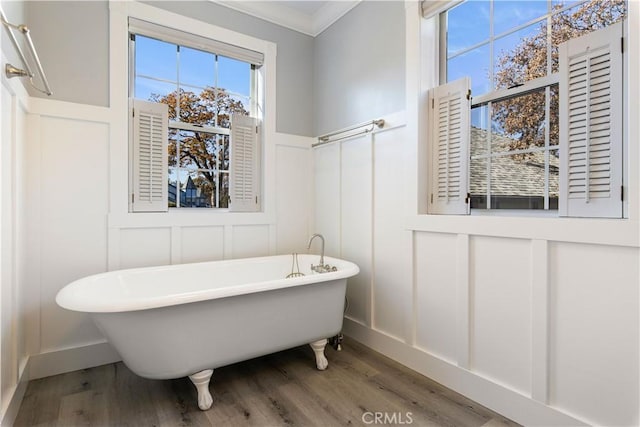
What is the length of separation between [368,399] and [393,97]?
1.92 m

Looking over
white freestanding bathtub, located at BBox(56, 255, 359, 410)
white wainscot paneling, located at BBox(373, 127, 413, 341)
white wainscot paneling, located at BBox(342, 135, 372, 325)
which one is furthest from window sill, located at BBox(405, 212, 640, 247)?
white freestanding bathtub, located at BBox(56, 255, 359, 410)

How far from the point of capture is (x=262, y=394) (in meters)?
1.93

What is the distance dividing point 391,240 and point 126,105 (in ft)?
6.79

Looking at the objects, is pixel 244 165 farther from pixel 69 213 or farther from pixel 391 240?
pixel 391 240

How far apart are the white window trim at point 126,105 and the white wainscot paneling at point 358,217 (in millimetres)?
669

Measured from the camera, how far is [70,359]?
221cm

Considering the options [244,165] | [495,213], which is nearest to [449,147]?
[495,213]

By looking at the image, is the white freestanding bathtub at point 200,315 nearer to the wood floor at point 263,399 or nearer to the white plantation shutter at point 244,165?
the wood floor at point 263,399

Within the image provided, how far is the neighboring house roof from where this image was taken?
1.77 m

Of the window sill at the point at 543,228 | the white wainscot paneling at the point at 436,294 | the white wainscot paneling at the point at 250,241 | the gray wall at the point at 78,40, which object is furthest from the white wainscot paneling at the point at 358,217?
the gray wall at the point at 78,40

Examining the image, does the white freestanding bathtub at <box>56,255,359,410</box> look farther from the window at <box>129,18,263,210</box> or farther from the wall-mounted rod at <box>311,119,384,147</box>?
the wall-mounted rod at <box>311,119,384,147</box>

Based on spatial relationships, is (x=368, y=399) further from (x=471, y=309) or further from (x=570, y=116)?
(x=570, y=116)

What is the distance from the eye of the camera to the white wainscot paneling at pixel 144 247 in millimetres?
2400

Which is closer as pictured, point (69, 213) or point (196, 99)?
point (69, 213)
